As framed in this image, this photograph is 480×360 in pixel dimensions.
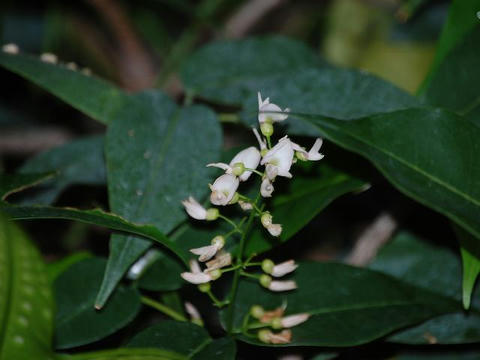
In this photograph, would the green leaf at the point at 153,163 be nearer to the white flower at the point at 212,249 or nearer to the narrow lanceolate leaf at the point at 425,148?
the white flower at the point at 212,249

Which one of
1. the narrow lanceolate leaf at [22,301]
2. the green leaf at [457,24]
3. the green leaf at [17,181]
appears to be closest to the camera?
the narrow lanceolate leaf at [22,301]

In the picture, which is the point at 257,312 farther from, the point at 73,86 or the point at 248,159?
the point at 73,86

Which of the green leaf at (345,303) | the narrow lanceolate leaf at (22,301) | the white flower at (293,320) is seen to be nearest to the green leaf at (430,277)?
the green leaf at (345,303)

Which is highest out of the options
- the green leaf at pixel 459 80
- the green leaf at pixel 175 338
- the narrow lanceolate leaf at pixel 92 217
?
the green leaf at pixel 459 80

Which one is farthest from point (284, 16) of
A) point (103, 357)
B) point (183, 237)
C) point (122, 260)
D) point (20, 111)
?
point (103, 357)

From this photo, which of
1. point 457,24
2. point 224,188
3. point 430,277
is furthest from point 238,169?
point 457,24

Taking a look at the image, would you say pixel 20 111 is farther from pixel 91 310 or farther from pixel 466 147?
pixel 466 147
